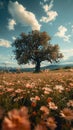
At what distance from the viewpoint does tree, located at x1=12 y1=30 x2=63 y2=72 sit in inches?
1801

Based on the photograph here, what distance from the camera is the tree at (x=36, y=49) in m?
45.8

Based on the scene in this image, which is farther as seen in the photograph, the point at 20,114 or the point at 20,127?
the point at 20,114

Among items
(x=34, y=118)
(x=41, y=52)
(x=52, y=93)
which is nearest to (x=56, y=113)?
(x=34, y=118)

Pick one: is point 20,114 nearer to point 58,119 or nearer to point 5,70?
point 58,119

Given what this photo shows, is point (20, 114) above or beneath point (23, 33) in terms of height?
beneath

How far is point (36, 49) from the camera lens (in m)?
47.0

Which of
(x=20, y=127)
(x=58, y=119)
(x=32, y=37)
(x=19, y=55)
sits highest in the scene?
(x=32, y=37)

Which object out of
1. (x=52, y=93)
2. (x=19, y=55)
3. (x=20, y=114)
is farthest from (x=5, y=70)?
(x=19, y=55)

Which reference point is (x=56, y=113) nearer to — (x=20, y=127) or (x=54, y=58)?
(x=20, y=127)

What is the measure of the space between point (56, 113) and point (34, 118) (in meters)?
0.44

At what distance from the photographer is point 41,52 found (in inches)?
1820

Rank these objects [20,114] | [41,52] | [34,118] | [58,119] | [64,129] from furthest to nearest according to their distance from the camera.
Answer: [41,52]
[58,119]
[34,118]
[64,129]
[20,114]

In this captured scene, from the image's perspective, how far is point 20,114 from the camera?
87 centimetres

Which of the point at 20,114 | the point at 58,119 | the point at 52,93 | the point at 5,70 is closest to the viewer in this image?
the point at 20,114
